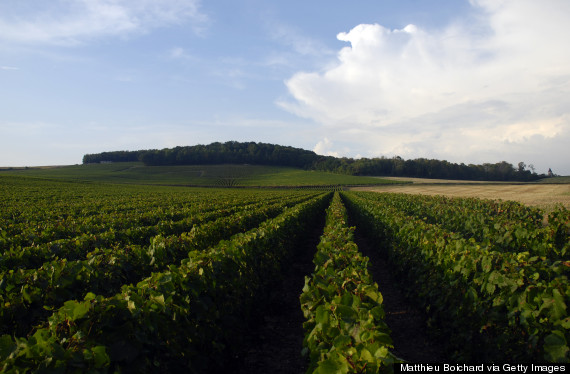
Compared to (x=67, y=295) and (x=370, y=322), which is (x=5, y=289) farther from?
(x=370, y=322)

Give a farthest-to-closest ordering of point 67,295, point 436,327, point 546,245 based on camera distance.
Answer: point 546,245
point 436,327
point 67,295

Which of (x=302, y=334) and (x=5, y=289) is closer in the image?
(x=5, y=289)

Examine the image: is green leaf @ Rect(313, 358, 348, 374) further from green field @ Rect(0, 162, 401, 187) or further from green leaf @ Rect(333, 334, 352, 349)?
green field @ Rect(0, 162, 401, 187)

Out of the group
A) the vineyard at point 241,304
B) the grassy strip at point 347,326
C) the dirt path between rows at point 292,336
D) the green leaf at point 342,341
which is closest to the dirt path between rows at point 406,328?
the dirt path between rows at point 292,336

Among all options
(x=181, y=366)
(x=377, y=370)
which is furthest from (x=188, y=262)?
(x=377, y=370)

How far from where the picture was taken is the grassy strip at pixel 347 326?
2.90 m

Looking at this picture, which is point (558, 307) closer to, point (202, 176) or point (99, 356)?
point (99, 356)

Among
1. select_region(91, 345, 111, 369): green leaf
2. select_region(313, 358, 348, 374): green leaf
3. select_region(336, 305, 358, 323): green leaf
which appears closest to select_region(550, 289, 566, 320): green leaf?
select_region(336, 305, 358, 323): green leaf

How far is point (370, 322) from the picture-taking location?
3.39 meters

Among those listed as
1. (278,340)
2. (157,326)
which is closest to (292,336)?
(278,340)

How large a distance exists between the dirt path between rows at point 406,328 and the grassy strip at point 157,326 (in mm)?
2756

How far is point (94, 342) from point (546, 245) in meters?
10.2

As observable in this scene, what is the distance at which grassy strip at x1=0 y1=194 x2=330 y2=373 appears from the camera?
2590mm

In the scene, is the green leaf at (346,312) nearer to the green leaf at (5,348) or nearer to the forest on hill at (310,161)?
the green leaf at (5,348)
